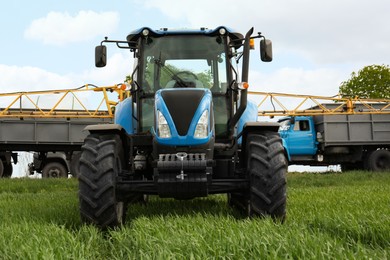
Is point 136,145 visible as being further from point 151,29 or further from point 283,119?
point 283,119

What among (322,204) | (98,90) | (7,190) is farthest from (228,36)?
(98,90)

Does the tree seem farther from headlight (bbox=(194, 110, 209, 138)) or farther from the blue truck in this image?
headlight (bbox=(194, 110, 209, 138))

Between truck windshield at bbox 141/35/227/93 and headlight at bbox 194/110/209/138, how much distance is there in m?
0.89

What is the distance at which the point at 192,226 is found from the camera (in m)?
4.74

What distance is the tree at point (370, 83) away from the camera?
104ft

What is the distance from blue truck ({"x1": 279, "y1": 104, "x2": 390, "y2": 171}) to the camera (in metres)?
20.2

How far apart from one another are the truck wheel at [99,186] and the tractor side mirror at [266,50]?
2.17 m

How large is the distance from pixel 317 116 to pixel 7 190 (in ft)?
41.3

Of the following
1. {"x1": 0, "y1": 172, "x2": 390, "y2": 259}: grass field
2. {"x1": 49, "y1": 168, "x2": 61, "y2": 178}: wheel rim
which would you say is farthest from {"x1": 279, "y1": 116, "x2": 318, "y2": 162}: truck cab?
{"x1": 0, "y1": 172, "x2": 390, "y2": 259}: grass field

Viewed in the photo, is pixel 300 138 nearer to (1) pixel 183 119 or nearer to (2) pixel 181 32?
(2) pixel 181 32

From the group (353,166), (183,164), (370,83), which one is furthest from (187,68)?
(370,83)

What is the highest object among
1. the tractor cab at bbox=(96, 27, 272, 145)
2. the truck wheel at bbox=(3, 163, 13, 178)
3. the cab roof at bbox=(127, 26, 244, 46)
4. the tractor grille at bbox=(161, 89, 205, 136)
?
the cab roof at bbox=(127, 26, 244, 46)

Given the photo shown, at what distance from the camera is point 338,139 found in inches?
802

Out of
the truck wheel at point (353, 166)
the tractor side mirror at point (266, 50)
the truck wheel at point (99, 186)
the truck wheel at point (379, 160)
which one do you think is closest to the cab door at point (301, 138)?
the truck wheel at point (379, 160)
